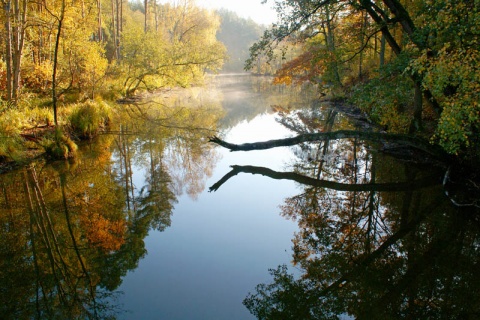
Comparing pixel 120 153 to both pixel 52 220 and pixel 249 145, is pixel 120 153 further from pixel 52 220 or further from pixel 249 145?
pixel 52 220

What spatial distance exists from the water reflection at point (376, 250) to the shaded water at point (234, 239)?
0.03 metres

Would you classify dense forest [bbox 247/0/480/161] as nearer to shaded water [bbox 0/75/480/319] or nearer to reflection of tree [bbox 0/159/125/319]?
shaded water [bbox 0/75/480/319]

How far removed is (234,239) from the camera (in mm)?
6840

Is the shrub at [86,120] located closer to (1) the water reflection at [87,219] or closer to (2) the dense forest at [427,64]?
(1) the water reflection at [87,219]

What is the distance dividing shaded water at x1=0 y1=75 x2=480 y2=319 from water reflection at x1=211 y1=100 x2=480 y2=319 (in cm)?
3

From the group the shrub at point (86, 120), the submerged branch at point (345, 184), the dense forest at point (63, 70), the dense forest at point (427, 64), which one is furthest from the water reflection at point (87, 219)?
the dense forest at point (427, 64)

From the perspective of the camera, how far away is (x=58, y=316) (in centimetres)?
440

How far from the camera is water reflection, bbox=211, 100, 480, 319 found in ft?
15.6

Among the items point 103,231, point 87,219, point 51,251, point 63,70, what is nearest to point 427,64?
point 103,231

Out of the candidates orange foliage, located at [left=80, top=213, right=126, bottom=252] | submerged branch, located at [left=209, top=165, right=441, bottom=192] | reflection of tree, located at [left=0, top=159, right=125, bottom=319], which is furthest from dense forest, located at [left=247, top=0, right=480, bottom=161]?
reflection of tree, located at [left=0, top=159, right=125, bottom=319]

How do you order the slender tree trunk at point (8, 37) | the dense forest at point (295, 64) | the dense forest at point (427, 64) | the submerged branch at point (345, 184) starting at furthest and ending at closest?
the slender tree trunk at point (8, 37) < the submerged branch at point (345, 184) < the dense forest at point (295, 64) < the dense forest at point (427, 64)

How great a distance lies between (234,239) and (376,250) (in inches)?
105

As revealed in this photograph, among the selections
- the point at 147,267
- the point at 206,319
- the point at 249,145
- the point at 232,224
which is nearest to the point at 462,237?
the point at 232,224

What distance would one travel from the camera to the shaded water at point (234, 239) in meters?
4.82
